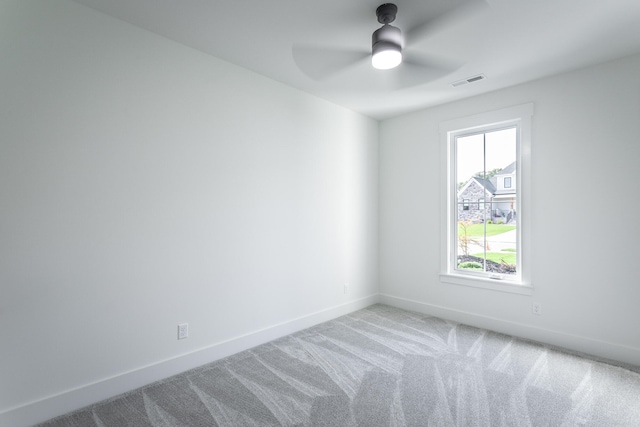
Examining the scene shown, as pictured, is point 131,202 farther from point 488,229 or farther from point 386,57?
point 488,229

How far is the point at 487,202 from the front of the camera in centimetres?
366

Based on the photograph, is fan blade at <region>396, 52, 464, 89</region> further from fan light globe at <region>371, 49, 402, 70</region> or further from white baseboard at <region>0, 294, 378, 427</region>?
white baseboard at <region>0, 294, 378, 427</region>

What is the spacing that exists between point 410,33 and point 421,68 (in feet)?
1.11

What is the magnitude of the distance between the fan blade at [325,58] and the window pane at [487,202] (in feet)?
6.43

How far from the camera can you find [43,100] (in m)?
1.97

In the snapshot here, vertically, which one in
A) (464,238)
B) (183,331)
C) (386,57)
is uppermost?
(386,57)

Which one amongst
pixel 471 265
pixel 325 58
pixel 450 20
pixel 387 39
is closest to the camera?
pixel 387 39

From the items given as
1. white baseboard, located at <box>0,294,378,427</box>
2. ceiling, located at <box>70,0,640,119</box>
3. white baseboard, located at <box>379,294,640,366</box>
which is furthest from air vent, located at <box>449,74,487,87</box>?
white baseboard, located at <box>0,294,378,427</box>

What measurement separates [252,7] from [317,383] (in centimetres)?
267

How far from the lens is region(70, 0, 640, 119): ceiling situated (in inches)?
82.0

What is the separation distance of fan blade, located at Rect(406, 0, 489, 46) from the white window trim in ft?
5.08

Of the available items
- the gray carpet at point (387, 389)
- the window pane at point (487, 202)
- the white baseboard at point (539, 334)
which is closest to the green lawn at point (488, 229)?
the window pane at point (487, 202)

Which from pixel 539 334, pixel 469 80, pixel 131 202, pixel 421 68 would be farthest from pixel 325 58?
pixel 539 334

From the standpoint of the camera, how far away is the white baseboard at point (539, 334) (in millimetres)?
2740
